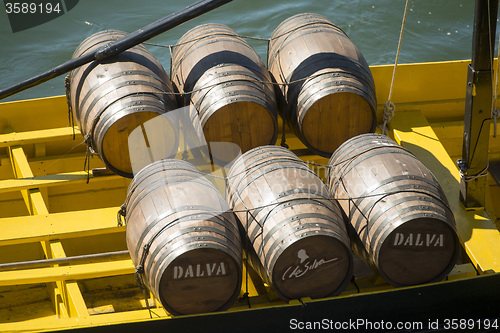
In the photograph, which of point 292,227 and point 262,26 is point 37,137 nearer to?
point 292,227

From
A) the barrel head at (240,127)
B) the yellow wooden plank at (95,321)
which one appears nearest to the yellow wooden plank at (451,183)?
the barrel head at (240,127)

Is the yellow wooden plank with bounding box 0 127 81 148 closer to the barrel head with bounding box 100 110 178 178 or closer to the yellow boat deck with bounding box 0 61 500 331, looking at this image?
the yellow boat deck with bounding box 0 61 500 331

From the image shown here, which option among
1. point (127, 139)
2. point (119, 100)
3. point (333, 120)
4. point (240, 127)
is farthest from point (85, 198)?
point (333, 120)

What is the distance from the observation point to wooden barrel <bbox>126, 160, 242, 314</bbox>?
4.30 m

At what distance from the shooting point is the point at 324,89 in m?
5.56

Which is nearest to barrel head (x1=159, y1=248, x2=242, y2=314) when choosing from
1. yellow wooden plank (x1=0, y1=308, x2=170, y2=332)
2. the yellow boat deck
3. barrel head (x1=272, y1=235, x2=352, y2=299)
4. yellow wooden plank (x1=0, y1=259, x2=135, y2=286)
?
yellow wooden plank (x1=0, y1=308, x2=170, y2=332)

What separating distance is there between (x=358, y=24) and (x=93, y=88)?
8.68 meters

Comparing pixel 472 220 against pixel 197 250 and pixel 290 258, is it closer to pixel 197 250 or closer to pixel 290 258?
pixel 290 258

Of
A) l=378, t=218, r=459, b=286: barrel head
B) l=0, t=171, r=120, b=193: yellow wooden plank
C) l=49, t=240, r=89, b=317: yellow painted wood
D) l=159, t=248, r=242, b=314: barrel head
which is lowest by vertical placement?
l=378, t=218, r=459, b=286: barrel head

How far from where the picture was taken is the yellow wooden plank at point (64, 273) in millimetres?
5184

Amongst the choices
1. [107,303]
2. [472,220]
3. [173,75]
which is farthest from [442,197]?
[107,303]

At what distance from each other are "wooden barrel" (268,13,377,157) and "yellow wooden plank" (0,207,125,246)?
1.82m

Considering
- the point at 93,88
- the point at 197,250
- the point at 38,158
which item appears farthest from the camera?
the point at 38,158

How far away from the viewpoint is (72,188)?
6.79 m
